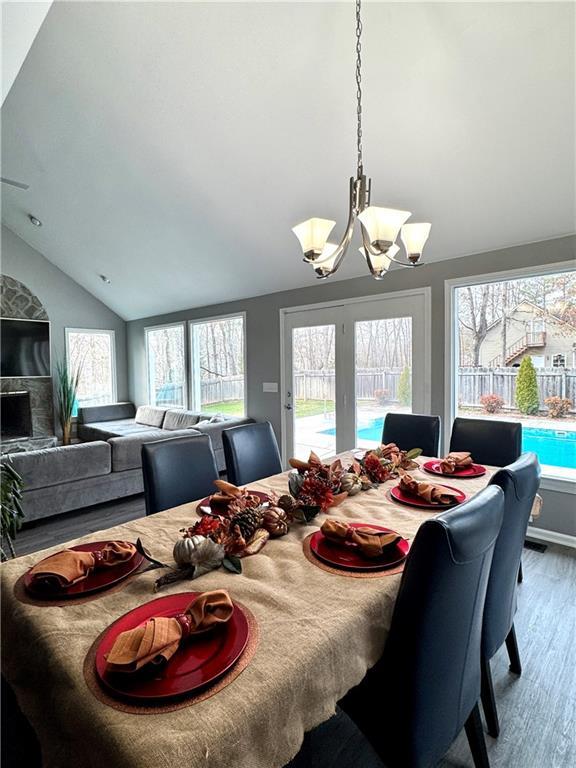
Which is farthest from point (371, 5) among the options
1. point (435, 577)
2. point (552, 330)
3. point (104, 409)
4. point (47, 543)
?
point (104, 409)

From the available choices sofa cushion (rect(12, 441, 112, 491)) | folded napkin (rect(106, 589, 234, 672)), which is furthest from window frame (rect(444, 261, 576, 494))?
sofa cushion (rect(12, 441, 112, 491))

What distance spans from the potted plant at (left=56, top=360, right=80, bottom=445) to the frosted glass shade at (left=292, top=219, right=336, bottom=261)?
5832mm

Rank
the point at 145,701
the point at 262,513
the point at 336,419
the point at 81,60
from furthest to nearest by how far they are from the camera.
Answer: the point at 336,419, the point at 81,60, the point at 262,513, the point at 145,701

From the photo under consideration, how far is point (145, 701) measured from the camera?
0.69 metres

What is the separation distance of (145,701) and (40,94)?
4.41 meters

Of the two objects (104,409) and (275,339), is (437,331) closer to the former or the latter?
(275,339)

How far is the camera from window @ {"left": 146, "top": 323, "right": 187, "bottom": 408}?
6.46 meters

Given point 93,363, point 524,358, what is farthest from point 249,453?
point 93,363

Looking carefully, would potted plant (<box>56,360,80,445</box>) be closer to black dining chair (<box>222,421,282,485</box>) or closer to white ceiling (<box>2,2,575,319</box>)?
white ceiling (<box>2,2,575,319</box>)

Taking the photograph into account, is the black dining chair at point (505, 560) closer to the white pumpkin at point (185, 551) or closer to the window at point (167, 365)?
the white pumpkin at point (185, 551)

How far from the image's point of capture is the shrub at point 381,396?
3854mm

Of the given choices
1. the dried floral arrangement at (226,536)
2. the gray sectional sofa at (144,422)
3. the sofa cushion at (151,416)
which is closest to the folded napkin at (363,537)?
the dried floral arrangement at (226,536)

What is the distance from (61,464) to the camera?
11.1 feet

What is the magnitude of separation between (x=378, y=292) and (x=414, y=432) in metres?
1.65
